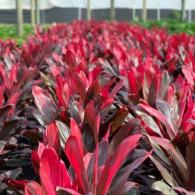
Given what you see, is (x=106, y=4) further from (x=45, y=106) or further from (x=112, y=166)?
(x=112, y=166)

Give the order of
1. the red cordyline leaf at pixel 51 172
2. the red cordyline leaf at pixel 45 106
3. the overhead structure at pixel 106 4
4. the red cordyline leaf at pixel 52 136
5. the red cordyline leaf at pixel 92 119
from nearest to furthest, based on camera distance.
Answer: the red cordyline leaf at pixel 51 172 → the red cordyline leaf at pixel 52 136 → the red cordyline leaf at pixel 92 119 → the red cordyline leaf at pixel 45 106 → the overhead structure at pixel 106 4

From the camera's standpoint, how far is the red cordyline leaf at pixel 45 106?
2.04 metres

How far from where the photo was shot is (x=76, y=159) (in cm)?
127

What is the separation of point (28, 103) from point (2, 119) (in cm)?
59

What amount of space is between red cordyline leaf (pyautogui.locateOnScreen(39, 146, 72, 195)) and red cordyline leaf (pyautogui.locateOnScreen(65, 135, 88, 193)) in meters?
0.03

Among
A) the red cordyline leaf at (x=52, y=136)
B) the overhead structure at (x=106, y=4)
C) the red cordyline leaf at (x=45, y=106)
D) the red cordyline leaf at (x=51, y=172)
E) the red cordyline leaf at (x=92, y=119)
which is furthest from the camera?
the overhead structure at (x=106, y=4)

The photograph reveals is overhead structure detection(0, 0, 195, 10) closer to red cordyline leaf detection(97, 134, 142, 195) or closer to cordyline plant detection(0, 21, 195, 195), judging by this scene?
cordyline plant detection(0, 21, 195, 195)

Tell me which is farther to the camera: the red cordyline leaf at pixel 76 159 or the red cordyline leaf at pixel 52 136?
the red cordyline leaf at pixel 52 136

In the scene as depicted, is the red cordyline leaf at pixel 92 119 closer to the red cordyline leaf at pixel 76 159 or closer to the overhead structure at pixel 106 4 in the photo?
the red cordyline leaf at pixel 76 159

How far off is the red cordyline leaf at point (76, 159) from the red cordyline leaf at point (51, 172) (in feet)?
0.09

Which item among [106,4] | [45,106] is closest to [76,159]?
[45,106]

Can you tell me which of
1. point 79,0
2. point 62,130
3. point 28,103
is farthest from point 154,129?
point 79,0

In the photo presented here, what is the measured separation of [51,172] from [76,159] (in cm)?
7

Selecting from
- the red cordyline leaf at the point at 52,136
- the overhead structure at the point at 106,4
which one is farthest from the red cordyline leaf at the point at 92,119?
the overhead structure at the point at 106,4
